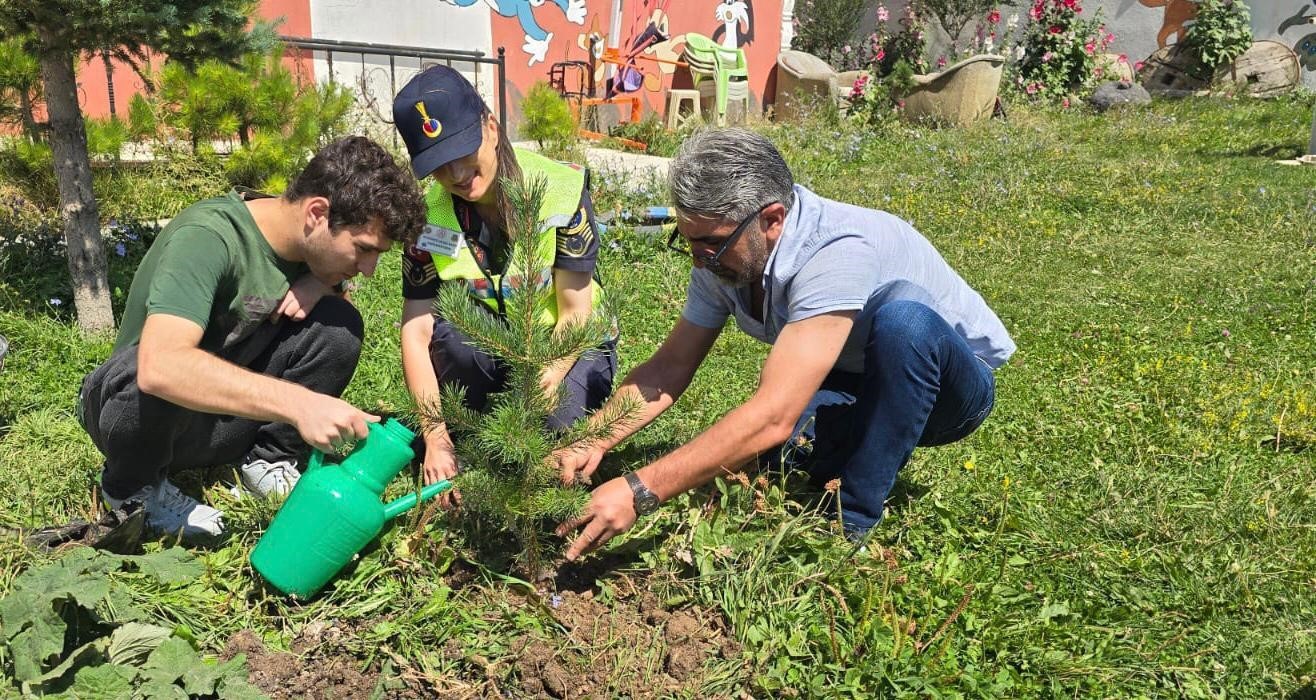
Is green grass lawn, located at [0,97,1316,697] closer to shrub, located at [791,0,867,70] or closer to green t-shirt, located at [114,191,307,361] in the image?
green t-shirt, located at [114,191,307,361]

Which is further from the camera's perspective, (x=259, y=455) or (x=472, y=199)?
(x=259, y=455)

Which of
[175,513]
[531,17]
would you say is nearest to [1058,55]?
[531,17]

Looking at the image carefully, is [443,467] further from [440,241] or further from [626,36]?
[626,36]

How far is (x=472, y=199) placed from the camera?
2.71 metres

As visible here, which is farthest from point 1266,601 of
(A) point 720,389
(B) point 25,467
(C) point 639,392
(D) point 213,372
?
(B) point 25,467

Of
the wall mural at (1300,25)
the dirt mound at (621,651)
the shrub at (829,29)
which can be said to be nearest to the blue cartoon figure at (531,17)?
the shrub at (829,29)

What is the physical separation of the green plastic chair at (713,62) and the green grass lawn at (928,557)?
28.0 feet

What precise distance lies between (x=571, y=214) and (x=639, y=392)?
1.89ft

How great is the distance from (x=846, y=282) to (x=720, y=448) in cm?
48

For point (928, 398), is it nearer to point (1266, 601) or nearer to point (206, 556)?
point (1266, 601)

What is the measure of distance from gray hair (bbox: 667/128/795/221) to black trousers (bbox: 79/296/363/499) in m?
1.23

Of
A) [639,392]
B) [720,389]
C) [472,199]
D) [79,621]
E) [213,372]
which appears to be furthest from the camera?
[720,389]

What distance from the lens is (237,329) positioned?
259 cm

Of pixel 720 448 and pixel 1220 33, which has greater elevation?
pixel 1220 33
